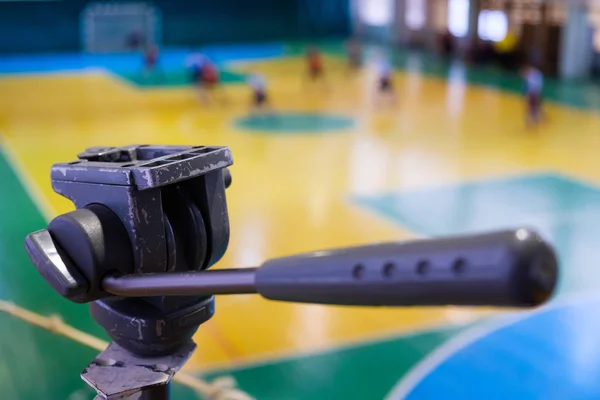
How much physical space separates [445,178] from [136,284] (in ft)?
44.9

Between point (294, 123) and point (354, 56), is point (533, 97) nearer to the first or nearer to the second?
point (294, 123)

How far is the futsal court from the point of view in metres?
7.14

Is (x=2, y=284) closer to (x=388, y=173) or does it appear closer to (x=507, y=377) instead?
(x=507, y=377)

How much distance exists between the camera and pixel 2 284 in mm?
8992

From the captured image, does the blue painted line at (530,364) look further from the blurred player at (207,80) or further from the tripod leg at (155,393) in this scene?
the blurred player at (207,80)

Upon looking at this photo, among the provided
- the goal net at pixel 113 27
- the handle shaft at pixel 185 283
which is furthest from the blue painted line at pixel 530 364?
the goal net at pixel 113 27

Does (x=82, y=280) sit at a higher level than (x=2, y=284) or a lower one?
higher

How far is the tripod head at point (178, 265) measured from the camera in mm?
998

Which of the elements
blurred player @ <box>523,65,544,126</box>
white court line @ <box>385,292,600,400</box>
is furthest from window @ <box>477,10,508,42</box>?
white court line @ <box>385,292,600,400</box>

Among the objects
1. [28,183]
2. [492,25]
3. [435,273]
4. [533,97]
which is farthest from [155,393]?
[492,25]

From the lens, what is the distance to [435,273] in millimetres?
1019

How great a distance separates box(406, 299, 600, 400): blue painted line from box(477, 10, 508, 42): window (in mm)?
23870

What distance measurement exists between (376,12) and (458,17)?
769 cm

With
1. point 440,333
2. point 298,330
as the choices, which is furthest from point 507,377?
point 298,330
